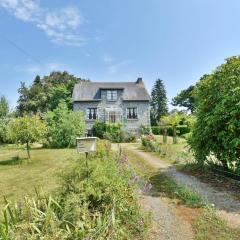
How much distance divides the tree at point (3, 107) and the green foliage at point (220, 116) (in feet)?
103

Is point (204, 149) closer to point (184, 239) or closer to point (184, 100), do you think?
point (184, 239)

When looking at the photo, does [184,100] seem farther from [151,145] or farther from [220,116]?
[220,116]

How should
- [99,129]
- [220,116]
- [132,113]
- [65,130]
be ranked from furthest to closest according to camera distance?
[132,113] → [99,129] → [65,130] → [220,116]

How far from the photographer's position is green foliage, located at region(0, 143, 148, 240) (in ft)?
15.1

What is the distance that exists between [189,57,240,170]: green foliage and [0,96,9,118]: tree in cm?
3129

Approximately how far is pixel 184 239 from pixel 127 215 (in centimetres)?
122

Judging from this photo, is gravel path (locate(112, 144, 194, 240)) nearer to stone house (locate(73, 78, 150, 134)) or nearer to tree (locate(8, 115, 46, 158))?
tree (locate(8, 115, 46, 158))

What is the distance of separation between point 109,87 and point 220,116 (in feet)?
105

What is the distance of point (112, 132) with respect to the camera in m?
39.3

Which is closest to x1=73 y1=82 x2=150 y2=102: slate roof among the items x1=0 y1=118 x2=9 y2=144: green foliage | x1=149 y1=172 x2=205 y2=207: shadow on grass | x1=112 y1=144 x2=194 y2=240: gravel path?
x1=0 y1=118 x2=9 y2=144: green foliage

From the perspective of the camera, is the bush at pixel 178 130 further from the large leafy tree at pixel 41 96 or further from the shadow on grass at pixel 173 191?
the shadow on grass at pixel 173 191

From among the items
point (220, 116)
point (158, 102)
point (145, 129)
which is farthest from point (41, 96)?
point (220, 116)

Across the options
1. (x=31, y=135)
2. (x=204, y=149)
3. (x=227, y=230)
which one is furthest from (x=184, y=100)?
(x=227, y=230)

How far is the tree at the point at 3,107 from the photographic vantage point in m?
38.9
